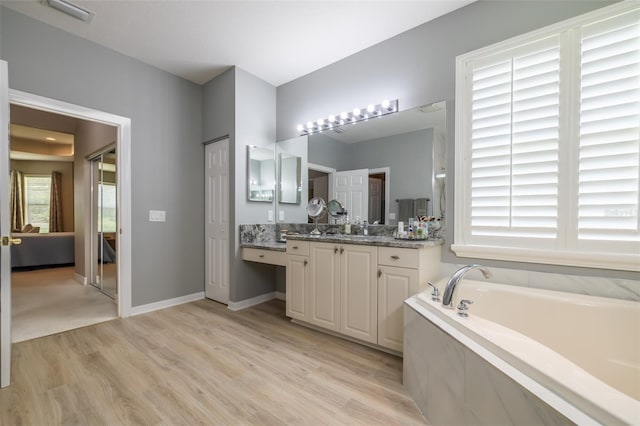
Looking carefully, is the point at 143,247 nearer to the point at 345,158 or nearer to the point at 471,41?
the point at 345,158

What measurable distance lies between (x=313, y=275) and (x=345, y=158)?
1.29 meters

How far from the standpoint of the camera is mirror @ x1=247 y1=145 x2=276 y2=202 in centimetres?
327

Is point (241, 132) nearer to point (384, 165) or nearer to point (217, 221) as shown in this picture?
point (217, 221)

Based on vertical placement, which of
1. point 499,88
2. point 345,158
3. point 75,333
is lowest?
point 75,333

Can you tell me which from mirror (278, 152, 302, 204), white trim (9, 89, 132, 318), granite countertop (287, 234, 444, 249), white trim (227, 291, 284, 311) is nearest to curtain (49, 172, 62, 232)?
white trim (9, 89, 132, 318)

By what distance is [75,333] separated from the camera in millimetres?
2455

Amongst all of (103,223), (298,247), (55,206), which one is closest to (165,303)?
(103,223)

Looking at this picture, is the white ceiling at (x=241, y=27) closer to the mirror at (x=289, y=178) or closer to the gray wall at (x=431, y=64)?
the gray wall at (x=431, y=64)

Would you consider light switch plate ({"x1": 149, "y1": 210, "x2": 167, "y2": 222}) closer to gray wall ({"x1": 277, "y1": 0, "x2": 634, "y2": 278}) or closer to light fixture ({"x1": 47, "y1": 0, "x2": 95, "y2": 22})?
light fixture ({"x1": 47, "y1": 0, "x2": 95, "y2": 22})

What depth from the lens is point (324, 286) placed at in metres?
2.42

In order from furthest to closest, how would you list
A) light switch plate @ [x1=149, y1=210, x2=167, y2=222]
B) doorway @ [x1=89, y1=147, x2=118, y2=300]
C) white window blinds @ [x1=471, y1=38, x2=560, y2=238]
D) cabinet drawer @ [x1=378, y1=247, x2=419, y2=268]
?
doorway @ [x1=89, y1=147, x2=118, y2=300], light switch plate @ [x1=149, y1=210, x2=167, y2=222], cabinet drawer @ [x1=378, y1=247, x2=419, y2=268], white window blinds @ [x1=471, y1=38, x2=560, y2=238]

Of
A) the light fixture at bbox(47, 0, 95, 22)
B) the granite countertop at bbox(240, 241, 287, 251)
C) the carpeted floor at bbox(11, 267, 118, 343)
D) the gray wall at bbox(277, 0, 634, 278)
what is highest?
the light fixture at bbox(47, 0, 95, 22)

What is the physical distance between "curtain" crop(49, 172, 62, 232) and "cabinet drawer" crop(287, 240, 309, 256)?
7412 millimetres

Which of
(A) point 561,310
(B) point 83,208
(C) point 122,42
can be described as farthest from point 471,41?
(B) point 83,208
